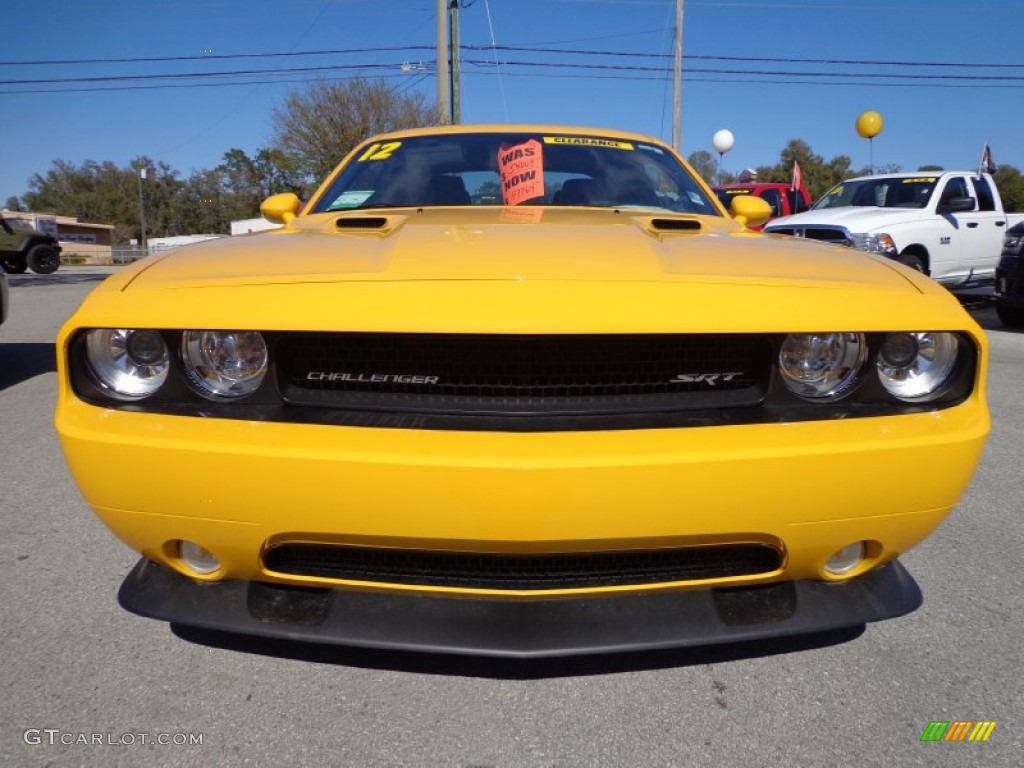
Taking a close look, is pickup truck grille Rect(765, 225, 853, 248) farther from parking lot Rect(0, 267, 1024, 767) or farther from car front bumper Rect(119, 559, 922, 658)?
car front bumper Rect(119, 559, 922, 658)

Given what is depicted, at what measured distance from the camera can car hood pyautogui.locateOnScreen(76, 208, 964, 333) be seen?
4.41ft

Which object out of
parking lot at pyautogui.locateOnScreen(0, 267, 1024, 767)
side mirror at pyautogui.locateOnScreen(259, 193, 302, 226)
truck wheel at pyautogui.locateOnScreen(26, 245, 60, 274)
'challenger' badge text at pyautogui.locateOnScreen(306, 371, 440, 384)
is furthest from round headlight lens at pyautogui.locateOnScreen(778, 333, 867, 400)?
truck wheel at pyautogui.locateOnScreen(26, 245, 60, 274)

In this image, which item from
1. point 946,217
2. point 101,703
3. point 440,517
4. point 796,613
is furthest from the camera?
point 946,217

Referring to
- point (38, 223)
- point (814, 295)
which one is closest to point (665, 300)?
point (814, 295)

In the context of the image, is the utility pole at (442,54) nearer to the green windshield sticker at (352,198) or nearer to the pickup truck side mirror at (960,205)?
the pickup truck side mirror at (960,205)

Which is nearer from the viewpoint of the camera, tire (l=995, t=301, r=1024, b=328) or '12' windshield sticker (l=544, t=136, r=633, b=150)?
'12' windshield sticker (l=544, t=136, r=633, b=150)

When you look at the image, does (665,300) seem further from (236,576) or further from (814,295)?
(236,576)

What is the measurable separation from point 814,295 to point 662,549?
2.01ft

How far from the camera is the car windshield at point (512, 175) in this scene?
2773mm

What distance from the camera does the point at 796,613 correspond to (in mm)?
1540

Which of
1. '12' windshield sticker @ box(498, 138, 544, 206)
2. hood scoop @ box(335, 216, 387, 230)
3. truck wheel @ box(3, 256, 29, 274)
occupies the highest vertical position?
'12' windshield sticker @ box(498, 138, 544, 206)

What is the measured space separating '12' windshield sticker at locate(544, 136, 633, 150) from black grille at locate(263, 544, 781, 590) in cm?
212

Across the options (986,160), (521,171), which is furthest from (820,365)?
(986,160)

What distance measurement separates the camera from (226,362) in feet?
4.91
